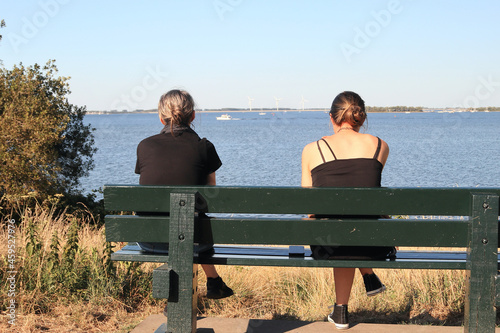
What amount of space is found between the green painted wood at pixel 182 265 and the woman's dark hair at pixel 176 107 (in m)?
0.84

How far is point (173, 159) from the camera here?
11.2ft

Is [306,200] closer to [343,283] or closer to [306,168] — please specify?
[306,168]

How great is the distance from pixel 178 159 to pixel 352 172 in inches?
41.8

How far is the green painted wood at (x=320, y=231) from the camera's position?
2.80m

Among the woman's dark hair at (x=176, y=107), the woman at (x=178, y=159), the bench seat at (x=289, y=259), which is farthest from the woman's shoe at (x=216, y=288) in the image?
the woman's dark hair at (x=176, y=107)

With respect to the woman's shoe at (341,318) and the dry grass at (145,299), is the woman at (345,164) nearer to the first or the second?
the woman's shoe at (341,318)

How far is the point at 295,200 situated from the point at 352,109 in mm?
980

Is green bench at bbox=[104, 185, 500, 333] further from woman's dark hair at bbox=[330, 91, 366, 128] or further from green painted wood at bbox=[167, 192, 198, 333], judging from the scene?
woman's dark hair at bbox=[330, 91, 366, 128]

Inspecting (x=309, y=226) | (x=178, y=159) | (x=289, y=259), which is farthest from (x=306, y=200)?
(x=178, y=159)

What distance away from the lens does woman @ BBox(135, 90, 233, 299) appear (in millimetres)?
3406

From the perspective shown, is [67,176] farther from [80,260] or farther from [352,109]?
[352,109]

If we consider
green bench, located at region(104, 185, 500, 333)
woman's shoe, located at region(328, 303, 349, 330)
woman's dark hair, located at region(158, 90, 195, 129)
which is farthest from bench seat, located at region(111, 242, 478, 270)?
woman's dark hair, located at region(158, 90, 195, 129)

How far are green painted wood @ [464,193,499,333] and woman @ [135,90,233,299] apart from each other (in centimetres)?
150

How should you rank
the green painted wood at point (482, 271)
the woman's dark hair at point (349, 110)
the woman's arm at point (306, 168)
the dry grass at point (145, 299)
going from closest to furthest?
the green painted wood at point (482, 271)
the woman's arm at point (306, 168)
the woman's dark hair at point (349, 110)
the dry grass at point (145, 299)
